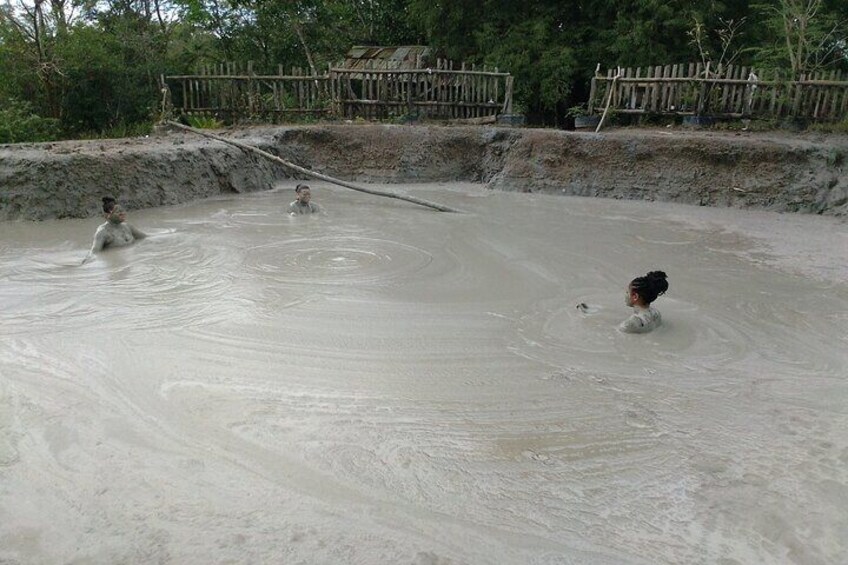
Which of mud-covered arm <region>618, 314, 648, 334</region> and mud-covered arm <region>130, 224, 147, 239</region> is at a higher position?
Answer: mud-covered arm <region>130, 224, 147, 239</region>

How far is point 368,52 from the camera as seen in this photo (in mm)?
16516

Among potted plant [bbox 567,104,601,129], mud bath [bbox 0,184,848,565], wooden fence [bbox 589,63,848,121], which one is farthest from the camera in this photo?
potted plant [bbox 567,104,601,129]

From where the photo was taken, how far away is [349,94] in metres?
13.1

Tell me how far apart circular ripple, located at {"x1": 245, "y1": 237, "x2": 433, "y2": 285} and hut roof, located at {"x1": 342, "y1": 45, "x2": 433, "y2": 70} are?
30.5 ft

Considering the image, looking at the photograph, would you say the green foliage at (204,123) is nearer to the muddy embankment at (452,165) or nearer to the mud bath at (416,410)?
the muddy embankment at (452,165)

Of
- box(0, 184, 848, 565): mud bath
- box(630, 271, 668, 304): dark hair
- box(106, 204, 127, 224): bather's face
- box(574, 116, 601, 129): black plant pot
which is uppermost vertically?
box(574, 116, 601, 129): black plant pot

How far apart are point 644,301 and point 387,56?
526 inches

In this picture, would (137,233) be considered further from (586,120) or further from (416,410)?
(586,120)

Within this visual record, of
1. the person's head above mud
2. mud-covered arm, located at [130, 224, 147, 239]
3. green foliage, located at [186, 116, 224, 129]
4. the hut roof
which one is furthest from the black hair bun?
the hut roof

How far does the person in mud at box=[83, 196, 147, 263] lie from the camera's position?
6602mm

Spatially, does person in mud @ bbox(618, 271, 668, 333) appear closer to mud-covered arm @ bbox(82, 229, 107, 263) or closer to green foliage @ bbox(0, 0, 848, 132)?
mud-covered arm @ bbox(82, 229, 107, 263)

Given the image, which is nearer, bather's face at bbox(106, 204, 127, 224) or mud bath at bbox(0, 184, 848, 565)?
mud bath at bbox(0, 184, 848, 565)

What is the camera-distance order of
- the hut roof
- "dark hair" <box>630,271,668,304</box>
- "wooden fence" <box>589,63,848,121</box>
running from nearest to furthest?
"dark hair" <box>630,271,668,304</box>
"wooden fence" <box>589,63,848,121</box>
the hut roof

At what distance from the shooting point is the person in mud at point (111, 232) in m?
6.60
